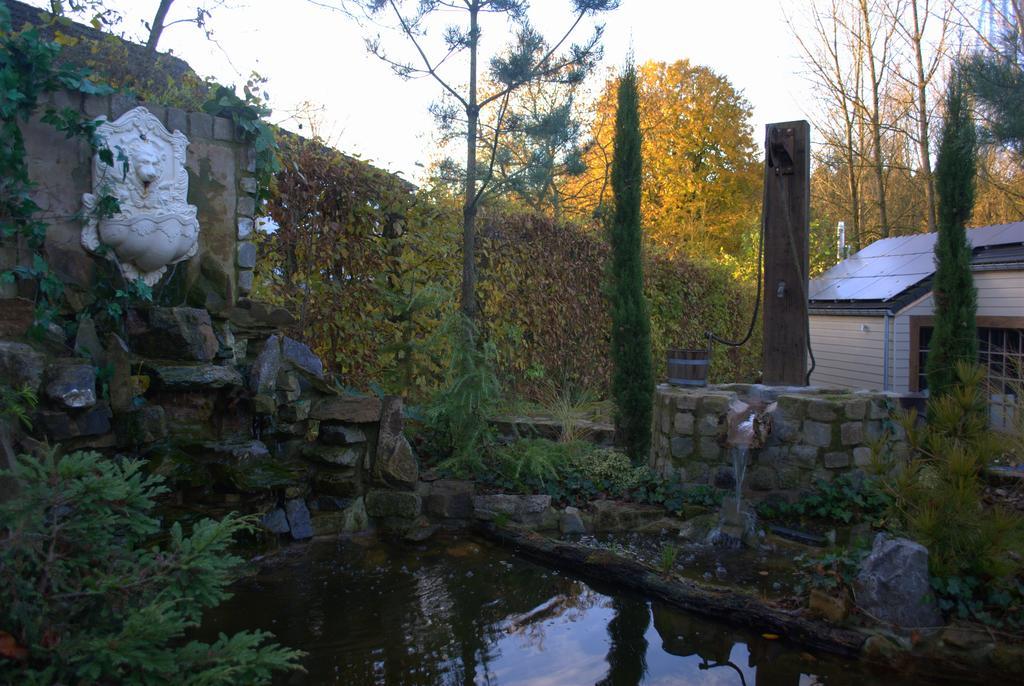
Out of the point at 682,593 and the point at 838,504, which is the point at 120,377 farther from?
the point at 838,504

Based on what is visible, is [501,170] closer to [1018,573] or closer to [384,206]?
[384,206]

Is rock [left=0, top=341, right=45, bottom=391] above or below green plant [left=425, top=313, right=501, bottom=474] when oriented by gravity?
above

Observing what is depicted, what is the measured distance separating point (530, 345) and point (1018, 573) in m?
5.75

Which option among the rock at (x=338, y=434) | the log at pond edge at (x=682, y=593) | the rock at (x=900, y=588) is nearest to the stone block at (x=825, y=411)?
the rock at (x=900, y=588)

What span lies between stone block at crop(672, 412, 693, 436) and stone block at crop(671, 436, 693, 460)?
0.05m

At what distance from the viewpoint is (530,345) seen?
869cm

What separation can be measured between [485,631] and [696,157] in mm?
20415

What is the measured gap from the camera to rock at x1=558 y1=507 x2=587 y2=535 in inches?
207

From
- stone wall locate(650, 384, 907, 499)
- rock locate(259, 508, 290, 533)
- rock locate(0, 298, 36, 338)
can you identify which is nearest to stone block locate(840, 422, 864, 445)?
stone wall locate(650, 384, 907, 499)

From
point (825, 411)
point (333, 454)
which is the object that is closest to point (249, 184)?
point (333, 454)

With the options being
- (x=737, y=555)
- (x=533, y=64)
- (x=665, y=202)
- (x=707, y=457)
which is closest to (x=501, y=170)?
(x=533, y=64)

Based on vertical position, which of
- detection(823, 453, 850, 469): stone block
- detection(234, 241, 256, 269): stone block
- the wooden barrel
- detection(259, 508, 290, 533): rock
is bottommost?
detection(259, 508, 290, 533): rock

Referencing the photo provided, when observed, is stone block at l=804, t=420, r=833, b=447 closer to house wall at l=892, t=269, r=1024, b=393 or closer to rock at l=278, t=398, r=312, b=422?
rock at l=278, t=398, r=312, b=422

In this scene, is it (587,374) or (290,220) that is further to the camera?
(587,374)
